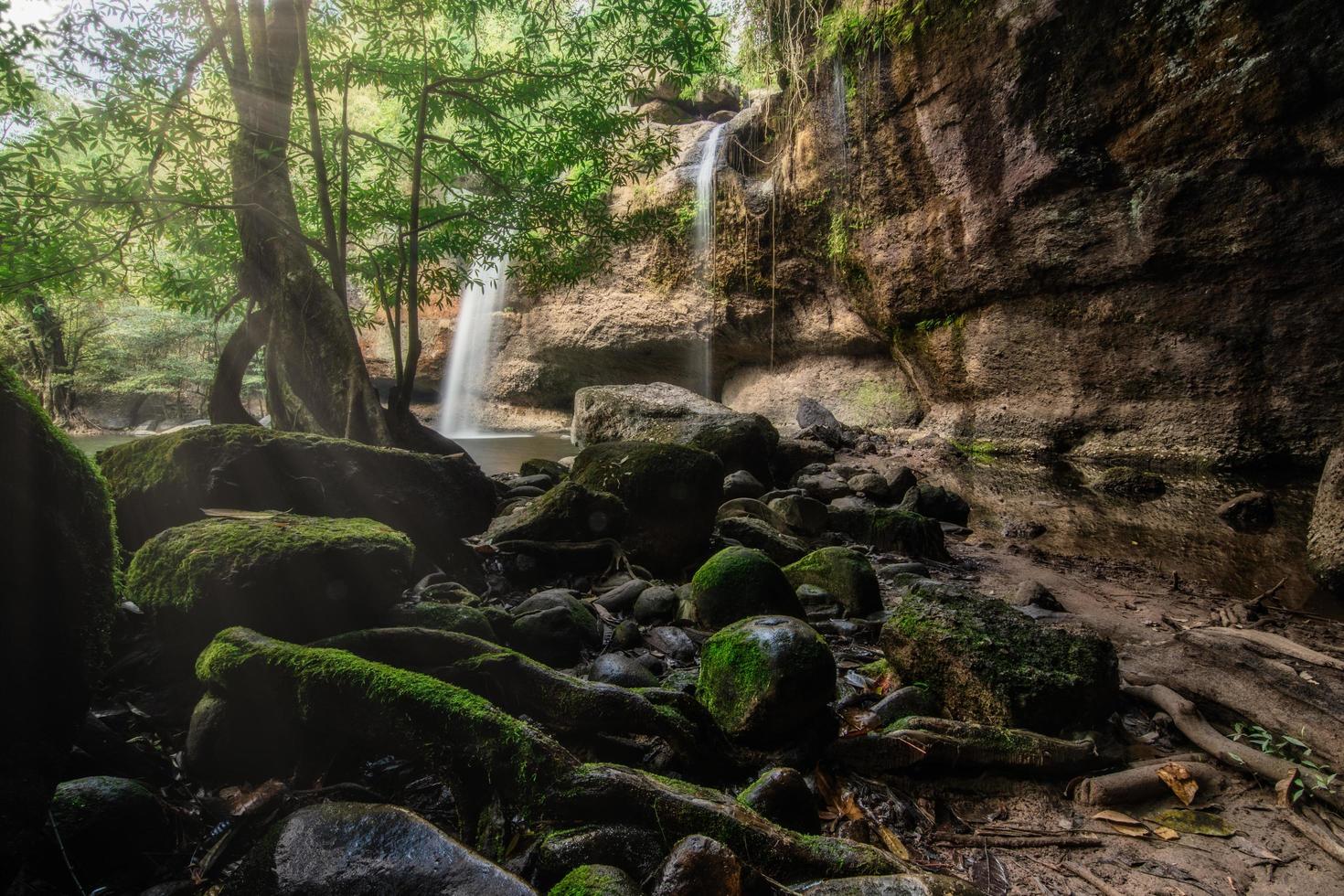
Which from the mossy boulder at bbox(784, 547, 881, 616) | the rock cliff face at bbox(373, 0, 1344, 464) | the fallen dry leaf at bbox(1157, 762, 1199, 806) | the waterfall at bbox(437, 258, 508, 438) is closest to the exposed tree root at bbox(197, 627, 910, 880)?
the fallen dry leaf at bbox(1157, 762, 1199, 806)

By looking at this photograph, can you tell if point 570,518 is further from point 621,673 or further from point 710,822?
point 710,822

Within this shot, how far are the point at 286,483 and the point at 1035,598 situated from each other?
14.2 ft

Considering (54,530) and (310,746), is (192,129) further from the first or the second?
(310,746)

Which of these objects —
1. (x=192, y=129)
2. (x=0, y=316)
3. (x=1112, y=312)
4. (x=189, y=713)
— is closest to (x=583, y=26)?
(x=192, y=129)

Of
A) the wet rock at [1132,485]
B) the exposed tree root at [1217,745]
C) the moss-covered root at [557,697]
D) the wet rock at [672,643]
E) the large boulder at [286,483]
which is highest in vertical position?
the large boulder at [286,483]

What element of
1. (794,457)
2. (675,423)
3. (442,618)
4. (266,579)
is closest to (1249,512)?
(794,457)

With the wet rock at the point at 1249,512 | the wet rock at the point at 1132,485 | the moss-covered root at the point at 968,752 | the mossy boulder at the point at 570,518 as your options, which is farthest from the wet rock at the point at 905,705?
the wet rock at the point at 1132,485

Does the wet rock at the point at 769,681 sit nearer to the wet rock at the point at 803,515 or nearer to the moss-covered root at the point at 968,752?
the moss-covered root at the point at 968,752

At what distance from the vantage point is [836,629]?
3.33 metres

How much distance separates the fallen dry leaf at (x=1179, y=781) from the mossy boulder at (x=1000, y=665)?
28 centimetres

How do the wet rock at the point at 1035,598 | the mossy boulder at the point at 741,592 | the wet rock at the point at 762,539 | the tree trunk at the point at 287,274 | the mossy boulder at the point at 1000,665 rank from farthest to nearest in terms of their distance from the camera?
the tree trunk at the point at 287,274 < the wet rock at the point at 762,539 < the wet rock at the point at 1035,598 < the mossy boulder at the point at 741,592 < the mossy boulder at the point at 1000,665

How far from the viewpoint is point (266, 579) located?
220 cm

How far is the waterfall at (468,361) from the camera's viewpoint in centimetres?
1858

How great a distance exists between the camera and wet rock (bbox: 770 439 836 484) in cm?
817
